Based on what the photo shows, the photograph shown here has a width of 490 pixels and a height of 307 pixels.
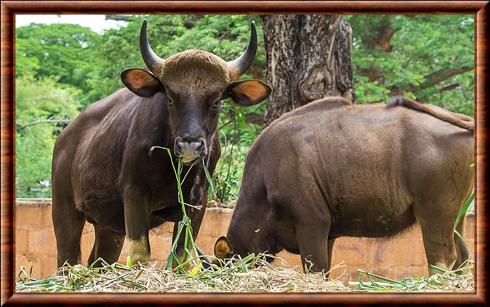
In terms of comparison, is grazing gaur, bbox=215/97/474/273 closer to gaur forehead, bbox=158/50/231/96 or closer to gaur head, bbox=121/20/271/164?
gaur head, bbox=121/20/271/164

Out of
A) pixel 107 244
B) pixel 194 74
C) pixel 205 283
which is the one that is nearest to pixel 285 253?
pixel 107 244

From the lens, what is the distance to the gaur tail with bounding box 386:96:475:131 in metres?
8.00

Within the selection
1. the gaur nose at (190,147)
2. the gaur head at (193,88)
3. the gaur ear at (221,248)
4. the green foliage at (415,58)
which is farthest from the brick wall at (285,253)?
the green foliage at (415,58)

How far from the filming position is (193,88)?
6180 millimetres

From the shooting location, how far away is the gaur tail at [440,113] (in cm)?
800

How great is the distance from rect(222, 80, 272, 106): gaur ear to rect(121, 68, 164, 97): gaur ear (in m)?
0.52

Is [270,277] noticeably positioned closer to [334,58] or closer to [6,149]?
[6,149]

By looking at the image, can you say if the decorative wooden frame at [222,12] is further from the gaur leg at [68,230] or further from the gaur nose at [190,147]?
the gaur leg at [68,230]

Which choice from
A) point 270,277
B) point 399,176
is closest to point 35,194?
point 399,176

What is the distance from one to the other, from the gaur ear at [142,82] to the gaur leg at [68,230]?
205 centimetres

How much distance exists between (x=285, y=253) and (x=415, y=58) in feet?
34.5

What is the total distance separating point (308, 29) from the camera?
30.5 ft

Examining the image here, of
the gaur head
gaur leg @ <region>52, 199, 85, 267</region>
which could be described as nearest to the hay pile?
the gaur head

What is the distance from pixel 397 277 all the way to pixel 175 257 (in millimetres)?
3772
